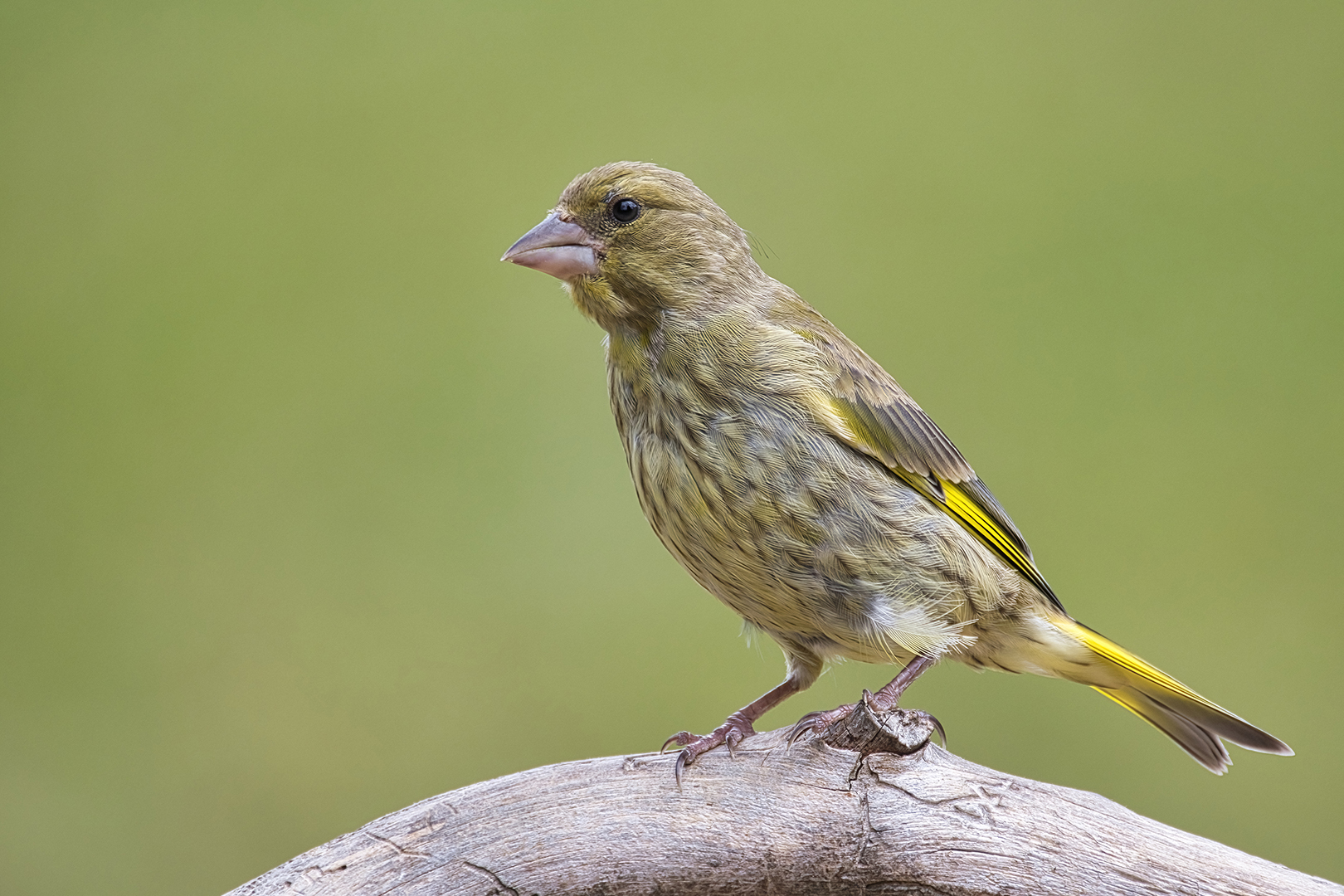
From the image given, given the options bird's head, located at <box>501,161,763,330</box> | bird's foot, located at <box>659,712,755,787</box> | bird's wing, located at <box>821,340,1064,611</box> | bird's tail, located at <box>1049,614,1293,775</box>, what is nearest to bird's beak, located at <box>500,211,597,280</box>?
bird's head, located at <box>501,161,763,330</box>

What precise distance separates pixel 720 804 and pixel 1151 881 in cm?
73

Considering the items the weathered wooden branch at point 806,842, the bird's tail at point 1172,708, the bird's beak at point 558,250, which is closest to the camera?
the weathered wooden branch at point 806,842

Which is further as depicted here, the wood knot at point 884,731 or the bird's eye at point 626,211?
the bird's eye at point 626,211

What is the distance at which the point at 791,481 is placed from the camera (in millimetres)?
2098

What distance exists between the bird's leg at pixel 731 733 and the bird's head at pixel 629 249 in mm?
786

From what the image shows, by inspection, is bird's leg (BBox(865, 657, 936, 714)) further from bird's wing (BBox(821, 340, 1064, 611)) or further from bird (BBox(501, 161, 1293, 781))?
bird's wing (BBox(821, 340, 1064, 611))

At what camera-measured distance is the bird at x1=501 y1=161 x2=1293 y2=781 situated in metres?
2.10

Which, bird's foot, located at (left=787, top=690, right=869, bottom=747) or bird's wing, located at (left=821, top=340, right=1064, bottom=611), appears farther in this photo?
bird's wing, located at (left=821, top=340, right=1064, bottom=611)

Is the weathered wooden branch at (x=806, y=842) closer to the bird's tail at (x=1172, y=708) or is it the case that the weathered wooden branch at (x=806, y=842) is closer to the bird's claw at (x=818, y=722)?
the bird's claw at (x=818, y=722)

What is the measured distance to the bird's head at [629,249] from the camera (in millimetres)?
2279

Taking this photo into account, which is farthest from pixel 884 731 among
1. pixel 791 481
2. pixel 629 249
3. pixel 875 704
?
pixel 629 249

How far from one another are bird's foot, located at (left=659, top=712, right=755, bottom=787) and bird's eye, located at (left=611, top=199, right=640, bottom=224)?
100 cm

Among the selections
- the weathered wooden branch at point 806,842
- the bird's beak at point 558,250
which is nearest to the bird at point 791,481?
the bird's beak at point 558,250

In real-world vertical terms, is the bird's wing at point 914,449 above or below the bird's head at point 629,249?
below
